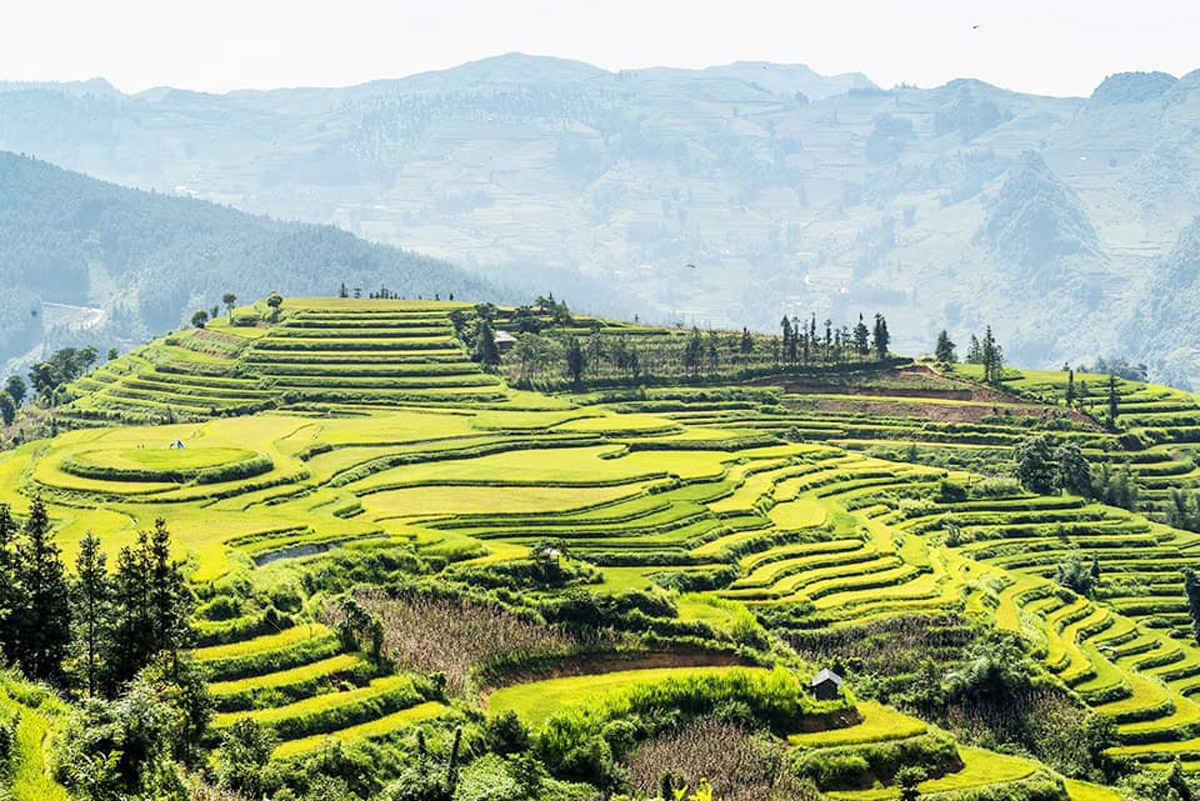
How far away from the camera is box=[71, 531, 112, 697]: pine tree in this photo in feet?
175

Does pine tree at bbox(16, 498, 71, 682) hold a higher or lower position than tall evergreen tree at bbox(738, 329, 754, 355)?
lower

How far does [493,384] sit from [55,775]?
367 feet

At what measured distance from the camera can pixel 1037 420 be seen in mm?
151625

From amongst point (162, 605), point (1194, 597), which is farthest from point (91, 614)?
point (1194, 597)

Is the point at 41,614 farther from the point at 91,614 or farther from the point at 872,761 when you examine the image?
the point at 872,761

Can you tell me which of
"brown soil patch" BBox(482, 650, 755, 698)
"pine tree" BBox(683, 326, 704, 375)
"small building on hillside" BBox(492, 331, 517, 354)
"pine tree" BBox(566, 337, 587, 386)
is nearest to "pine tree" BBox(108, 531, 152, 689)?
"brown soil patch" BBox(482, 650, 755, 698)

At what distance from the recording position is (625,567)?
87125 millimetres

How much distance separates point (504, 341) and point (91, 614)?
11625 cm

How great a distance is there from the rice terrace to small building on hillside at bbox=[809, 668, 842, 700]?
15 cm

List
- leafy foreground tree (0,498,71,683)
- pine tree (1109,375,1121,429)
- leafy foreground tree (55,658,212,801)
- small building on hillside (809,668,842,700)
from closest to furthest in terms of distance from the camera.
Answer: leafy foreground tree (55,658,212,801) < leafy foreground tree (0,498,71,683) < small building on hillside (809,668,842,700) < pine tree (1109,375,1121,429)

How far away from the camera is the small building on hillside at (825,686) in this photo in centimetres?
6988

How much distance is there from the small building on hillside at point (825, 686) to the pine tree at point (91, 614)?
109ft

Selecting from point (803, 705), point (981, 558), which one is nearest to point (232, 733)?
point (803, 705)

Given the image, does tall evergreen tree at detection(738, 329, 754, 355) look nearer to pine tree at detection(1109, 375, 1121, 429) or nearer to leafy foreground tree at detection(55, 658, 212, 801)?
pine tree at detection(1109, 375, 1121, 429)
